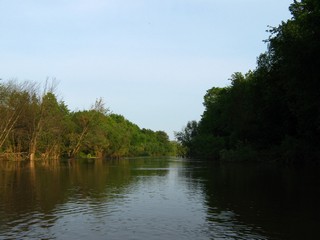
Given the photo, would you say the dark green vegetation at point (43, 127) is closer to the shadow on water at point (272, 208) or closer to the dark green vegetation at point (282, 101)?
the dark green vegetation at point (282, 101)

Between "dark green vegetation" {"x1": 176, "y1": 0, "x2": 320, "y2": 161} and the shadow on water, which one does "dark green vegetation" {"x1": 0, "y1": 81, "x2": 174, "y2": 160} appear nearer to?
"dark green vegetation" {"x1": 176, "y1": 0, "x2": 320, "y2": 161}

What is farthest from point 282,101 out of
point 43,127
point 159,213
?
point 43,127

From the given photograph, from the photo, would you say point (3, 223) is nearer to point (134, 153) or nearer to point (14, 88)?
point (14, 88)

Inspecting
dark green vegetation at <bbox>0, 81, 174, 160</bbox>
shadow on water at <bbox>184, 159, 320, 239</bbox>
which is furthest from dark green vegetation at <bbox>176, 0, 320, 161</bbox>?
dark green vegetation at <bbox>0, 81, 174, 160</bbox>

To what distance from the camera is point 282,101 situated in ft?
168

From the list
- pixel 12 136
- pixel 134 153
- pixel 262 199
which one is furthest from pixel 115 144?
pixel 262 199

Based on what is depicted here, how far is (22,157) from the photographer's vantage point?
80938 millimetres

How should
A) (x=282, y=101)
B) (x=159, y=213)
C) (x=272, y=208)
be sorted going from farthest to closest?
(x=282, y=101) → (x=272, y=208) → (x=159, y=213)

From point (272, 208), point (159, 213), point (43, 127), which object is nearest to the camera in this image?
point (159, 213)

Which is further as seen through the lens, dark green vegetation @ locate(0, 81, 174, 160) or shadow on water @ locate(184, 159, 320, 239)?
dark green vegetation @ locate(0, 81, 174, 160)

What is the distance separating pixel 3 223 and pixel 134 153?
15672 centimetres

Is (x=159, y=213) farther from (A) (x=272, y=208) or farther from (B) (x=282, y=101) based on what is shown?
(B) (x=282, y=101)

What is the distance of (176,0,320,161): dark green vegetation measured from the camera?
33.9 m

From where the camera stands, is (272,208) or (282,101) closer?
(272,208)
